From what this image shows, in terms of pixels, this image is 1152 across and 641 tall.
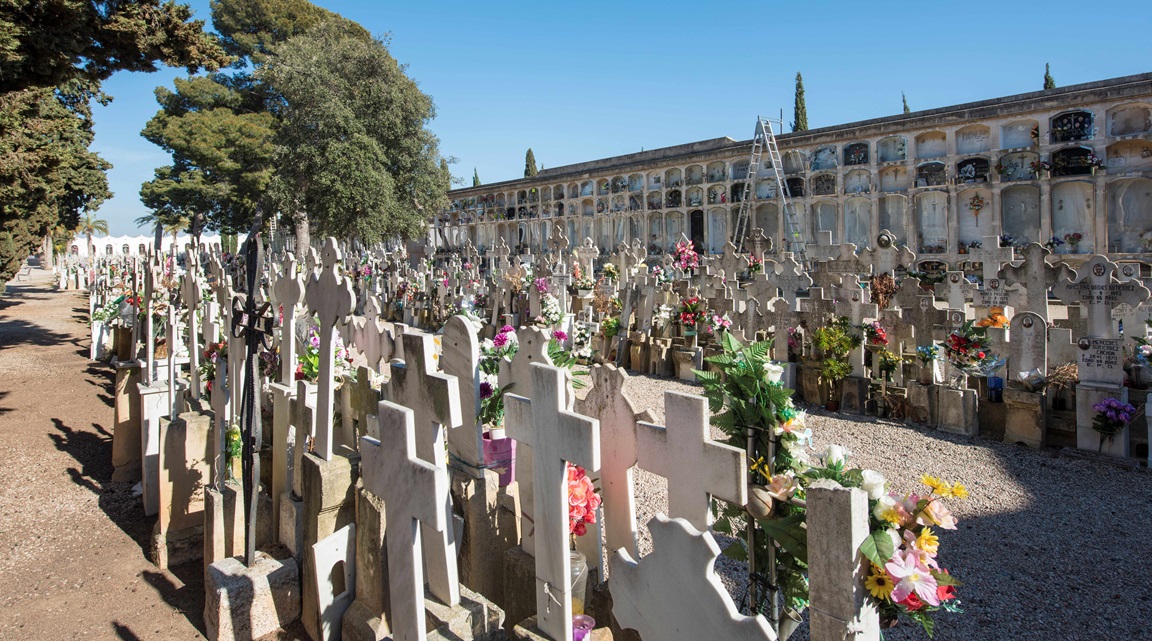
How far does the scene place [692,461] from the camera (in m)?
1.88

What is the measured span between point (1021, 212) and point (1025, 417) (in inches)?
592

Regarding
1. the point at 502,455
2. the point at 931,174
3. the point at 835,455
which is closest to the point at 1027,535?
the point at 835,455

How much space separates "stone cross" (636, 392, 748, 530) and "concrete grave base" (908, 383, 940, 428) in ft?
16.3

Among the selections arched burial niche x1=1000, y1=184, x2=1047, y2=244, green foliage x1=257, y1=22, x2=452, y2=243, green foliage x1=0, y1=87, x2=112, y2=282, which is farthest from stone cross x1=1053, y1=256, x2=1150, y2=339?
green foliage x1=257, y1=22, x2=452, y2=243

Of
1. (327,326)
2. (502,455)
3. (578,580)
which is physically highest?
(327,326)

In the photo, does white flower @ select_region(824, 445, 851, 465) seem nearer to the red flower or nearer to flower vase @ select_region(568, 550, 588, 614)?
the red flower

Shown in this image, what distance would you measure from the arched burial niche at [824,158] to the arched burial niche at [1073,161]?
5.66m

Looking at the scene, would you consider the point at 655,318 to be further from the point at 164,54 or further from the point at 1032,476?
the point at 164,54

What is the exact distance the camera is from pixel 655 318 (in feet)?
31.4

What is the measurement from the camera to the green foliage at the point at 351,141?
20328mm

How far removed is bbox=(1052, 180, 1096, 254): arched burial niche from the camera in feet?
54.1

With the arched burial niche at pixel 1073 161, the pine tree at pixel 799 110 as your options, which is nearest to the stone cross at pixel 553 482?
the arched burial niche at pixel 1073 161

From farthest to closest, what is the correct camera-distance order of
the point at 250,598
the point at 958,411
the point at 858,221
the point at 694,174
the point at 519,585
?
the point at 694,174 < the point at 858,221 < the point at 958,411 < the point at 250,598 < the point at 519,585

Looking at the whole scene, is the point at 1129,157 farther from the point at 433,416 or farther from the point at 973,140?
the point at 433,416
